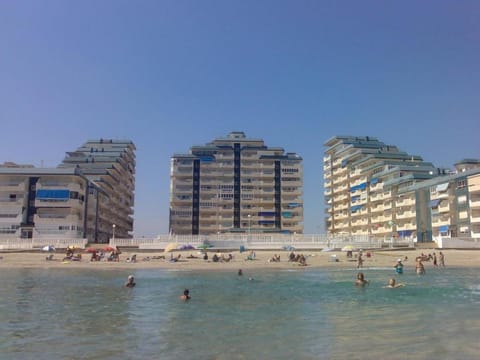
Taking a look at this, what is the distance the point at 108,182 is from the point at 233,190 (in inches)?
→ 1250

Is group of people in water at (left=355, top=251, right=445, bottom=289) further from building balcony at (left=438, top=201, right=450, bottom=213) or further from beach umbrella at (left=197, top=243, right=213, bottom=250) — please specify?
building balcony at (left=438, top=201, right=450, bottom=213)

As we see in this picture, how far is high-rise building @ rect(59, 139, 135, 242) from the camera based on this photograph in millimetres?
101562

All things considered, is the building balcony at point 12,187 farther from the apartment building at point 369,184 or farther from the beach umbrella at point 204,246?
the apartment building at point 369,184

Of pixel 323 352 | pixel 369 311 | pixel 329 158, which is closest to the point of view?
pixel 323 352

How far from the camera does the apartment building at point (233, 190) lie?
123694 millimetres

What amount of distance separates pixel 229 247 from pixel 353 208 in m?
56.6

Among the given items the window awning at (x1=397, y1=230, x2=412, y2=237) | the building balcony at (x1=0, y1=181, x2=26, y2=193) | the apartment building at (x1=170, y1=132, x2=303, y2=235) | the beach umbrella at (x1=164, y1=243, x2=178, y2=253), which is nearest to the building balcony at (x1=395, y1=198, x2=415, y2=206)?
the window awning at (x1=397, y1=230, x2=412, y2=237)

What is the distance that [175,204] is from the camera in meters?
124

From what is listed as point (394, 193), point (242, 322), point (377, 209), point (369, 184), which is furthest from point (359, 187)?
point (242, 322)

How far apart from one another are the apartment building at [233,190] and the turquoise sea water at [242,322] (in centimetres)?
8910

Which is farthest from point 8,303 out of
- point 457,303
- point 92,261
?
point 92,261

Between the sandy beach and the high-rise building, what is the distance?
33135mm

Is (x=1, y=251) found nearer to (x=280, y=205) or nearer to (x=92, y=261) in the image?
(x=92, y=261)

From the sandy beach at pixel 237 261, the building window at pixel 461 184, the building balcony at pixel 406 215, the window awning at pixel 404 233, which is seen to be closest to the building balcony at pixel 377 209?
the building balcony at pixel 406 215
